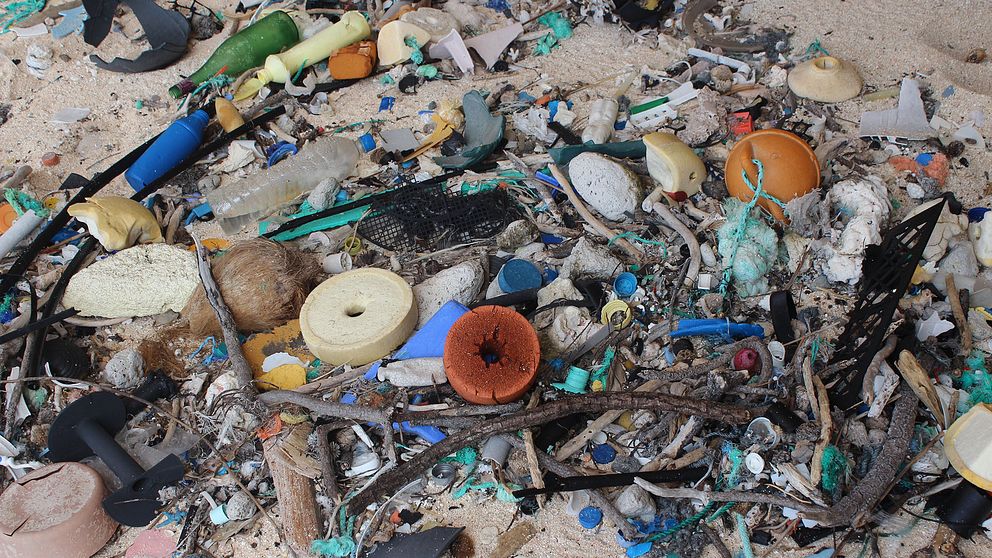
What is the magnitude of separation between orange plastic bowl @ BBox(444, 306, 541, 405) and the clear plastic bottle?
1.57 meters

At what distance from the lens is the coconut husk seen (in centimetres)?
315

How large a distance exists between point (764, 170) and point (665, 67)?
1350 millimetres

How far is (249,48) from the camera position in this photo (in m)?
4.56

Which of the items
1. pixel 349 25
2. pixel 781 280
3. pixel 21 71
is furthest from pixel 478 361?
pixel 21 71

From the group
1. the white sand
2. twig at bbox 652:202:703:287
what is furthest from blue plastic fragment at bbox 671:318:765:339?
the white sand

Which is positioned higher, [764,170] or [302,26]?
[302,26]

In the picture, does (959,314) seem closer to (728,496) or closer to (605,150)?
(728,496)

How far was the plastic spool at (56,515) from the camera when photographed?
244 cm

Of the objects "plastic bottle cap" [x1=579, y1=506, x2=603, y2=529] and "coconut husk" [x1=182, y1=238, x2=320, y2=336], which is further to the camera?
"coconut husk" [x1=182, y1=238, x2=320, y2=336]

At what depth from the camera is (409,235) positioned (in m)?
3.52

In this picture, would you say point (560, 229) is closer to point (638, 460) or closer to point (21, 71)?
point (638, 460)

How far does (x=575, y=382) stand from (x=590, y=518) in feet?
1.75

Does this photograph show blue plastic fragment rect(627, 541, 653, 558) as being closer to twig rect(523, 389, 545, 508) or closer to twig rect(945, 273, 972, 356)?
twig rect(523, 389, 545, 508)

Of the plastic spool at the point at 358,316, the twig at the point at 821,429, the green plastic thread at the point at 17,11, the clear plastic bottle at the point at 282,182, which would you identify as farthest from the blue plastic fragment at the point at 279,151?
the twig at the point at 821,429
